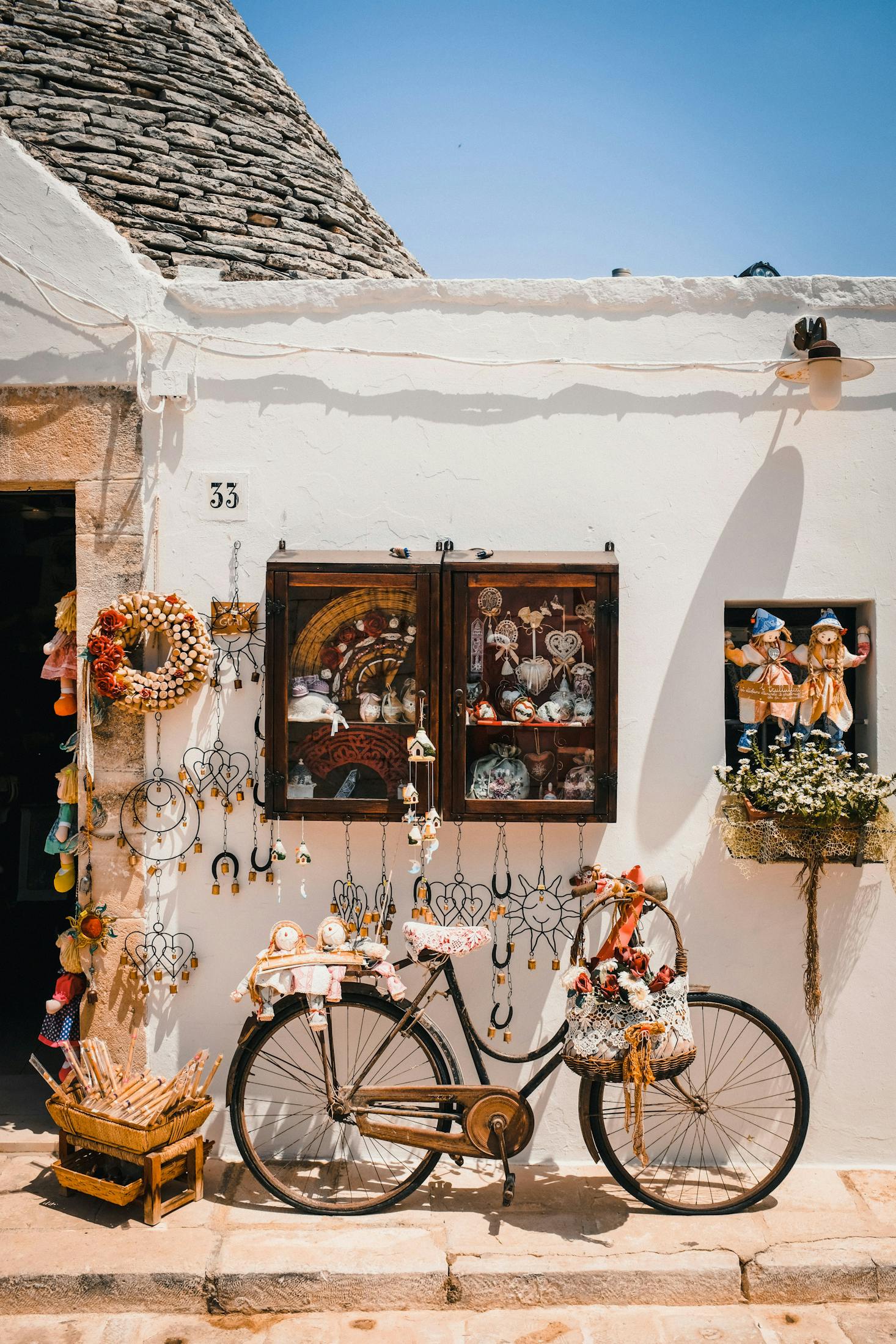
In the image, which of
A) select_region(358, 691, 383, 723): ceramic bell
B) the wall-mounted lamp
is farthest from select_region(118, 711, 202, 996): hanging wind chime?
the wall-mounted lamp

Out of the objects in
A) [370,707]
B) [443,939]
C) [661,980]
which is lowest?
[661,980]

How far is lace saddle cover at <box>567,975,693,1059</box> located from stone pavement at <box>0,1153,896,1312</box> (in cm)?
71

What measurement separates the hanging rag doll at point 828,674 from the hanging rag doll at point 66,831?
334cm

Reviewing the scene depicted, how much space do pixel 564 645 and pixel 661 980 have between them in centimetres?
144

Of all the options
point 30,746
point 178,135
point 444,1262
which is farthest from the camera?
point 30,746

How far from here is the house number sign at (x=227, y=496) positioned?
435 cm

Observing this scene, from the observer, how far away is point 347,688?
425 cm

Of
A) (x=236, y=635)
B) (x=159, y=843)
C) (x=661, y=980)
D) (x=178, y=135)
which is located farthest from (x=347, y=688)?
(x=178, y=135)

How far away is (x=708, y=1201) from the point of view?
158 inches

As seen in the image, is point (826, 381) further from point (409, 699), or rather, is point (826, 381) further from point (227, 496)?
point (227, 496)

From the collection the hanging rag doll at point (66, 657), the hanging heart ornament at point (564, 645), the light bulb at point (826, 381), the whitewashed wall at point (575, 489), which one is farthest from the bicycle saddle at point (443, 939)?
the light bulb at point (826, 381)

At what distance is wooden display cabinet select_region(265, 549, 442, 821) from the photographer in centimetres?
411

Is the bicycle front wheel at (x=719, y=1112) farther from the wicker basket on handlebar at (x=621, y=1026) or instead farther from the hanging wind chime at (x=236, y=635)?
the hanging wind chime at (x=236, y=635)

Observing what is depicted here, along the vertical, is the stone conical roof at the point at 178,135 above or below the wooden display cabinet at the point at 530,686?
above
